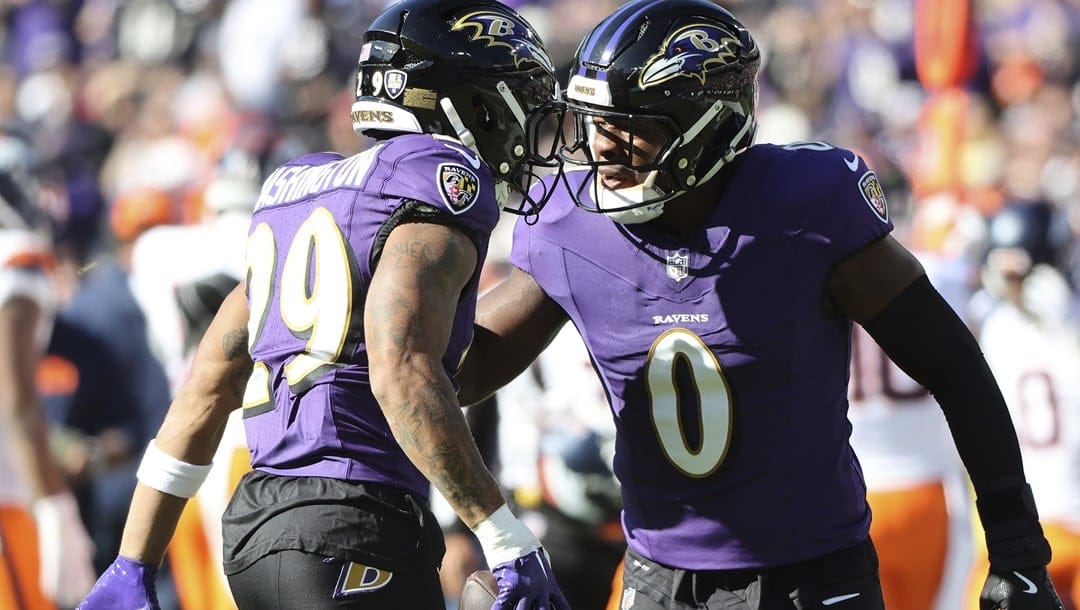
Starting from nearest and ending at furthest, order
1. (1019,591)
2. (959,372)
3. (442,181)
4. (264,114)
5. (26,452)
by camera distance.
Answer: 1. (442,181)
2. (1019,591)
3. (959,372)
4. (26,452)
5. (264,114)

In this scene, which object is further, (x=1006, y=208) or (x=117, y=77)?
(x=117, y=77)

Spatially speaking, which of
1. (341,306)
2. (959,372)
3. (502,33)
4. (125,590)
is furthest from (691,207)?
(125,590)

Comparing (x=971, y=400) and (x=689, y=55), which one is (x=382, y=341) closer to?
(x=689, y=55)

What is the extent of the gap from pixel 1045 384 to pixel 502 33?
11.4ft

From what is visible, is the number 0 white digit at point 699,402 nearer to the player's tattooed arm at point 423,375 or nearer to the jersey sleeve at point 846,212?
the jersey sleeve at point 846,212

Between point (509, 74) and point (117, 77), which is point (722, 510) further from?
point (117, 77)

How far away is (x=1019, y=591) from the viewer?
308cm

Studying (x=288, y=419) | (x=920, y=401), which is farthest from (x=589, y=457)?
(x=288, y=419)

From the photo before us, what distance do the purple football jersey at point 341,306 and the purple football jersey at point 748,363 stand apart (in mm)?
388

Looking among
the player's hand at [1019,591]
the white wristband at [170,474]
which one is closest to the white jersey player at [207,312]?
the white wristband at [170,474]

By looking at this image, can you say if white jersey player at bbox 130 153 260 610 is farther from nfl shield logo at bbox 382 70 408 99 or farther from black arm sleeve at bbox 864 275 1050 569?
black arm sleeve at bbox 864 275 1050 569

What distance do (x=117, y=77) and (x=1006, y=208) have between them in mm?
8524

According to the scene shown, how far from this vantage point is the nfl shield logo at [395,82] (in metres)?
3.27

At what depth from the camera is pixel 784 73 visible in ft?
41.8
